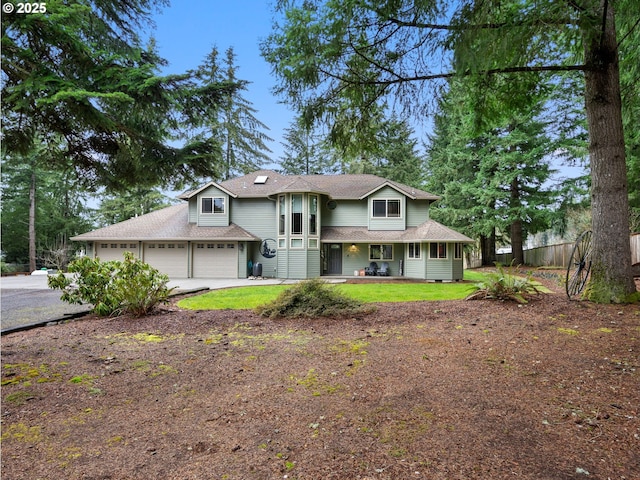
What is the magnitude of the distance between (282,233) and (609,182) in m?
14.9

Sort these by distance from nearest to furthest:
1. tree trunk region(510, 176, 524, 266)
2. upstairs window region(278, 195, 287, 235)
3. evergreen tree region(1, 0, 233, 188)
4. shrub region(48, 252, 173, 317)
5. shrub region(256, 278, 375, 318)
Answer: evergreen tree region(1, 0, 233, 188)
shrub region(256, 278, 375, 318)
shrub region(48, 252, 173, 317)
upstairs window region(278, 195, 287, 235)
tree trunk region(510, 176, 524, 266)

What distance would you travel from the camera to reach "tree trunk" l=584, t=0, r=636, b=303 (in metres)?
5.95

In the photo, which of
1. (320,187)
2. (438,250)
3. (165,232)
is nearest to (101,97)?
(438,250)

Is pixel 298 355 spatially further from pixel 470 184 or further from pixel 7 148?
pixel 470 184

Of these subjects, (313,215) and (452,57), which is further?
(313,215)

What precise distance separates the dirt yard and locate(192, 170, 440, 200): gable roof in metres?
14.2

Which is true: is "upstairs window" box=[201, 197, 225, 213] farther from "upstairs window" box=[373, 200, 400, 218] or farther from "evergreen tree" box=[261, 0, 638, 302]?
"evergreen tree" box=[261, 0, 638, 302]

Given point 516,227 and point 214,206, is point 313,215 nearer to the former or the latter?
point 214,206

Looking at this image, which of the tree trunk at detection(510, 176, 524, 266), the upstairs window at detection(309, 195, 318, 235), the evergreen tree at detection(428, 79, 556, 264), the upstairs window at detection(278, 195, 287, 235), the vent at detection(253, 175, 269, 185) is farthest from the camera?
the tree trunk at detection(510, 176, 524, 266)

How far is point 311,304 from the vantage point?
6379 millimetres

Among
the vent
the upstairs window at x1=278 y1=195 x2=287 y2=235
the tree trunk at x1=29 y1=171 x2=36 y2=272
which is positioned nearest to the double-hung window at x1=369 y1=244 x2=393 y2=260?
the upstairs window at x1=278 y1=195 x2=287 y2=235

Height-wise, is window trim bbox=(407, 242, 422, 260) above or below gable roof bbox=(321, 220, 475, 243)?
below

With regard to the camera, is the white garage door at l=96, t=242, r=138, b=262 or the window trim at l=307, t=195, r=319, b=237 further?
the white garage door at l=96, t=242, r=138, b=262

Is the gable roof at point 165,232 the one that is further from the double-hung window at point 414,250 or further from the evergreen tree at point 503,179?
the evergreen tree at point 503,179
